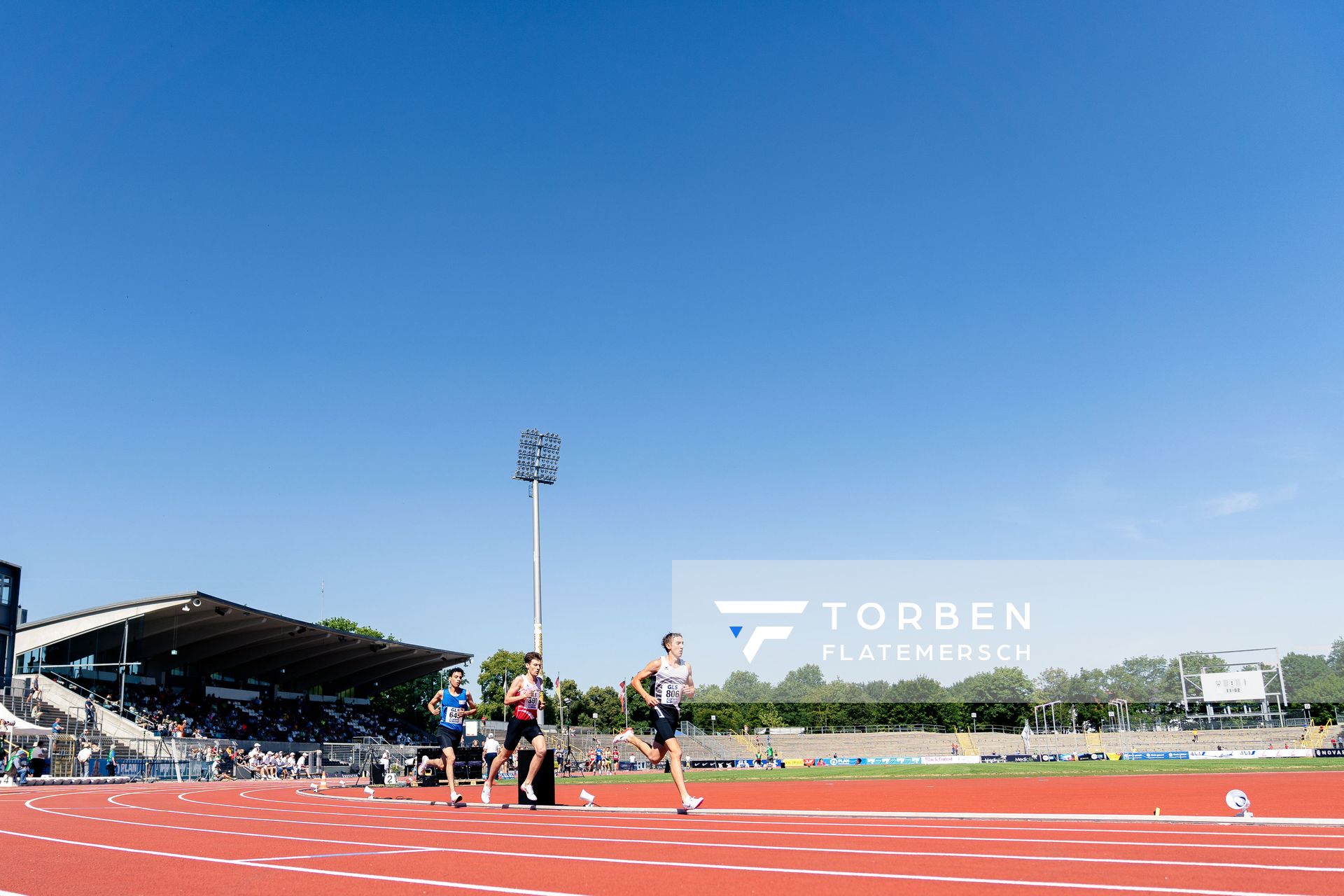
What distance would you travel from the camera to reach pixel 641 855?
6688 millimetres

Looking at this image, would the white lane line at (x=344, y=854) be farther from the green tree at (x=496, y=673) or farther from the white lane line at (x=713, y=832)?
the green tree at (x=496, y=673)

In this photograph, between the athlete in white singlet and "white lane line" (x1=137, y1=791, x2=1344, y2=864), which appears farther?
the athlete in white singlet

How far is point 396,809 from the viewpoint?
41.5 feet

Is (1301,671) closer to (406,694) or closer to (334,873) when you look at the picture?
(406,694)

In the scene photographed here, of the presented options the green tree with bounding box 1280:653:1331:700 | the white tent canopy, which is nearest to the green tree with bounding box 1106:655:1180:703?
the green tree with bounding box 1280:653:1331:700

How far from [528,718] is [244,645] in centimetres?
4722

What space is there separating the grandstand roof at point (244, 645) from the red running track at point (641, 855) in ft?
119

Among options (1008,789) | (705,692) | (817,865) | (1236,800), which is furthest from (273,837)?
(705,692)

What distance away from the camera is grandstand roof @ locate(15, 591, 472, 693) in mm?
44562

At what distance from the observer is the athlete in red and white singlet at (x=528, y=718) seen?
38.7 feet

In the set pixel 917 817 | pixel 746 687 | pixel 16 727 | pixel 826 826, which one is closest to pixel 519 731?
pixel 826 826

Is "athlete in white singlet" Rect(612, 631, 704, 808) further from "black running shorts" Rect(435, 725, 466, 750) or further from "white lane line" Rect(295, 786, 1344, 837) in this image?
"black running shorts" Rect(435, 725, 466, 750)

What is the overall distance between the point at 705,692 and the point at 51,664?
205 ft

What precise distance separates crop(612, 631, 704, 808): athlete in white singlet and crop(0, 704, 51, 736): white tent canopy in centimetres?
3051
